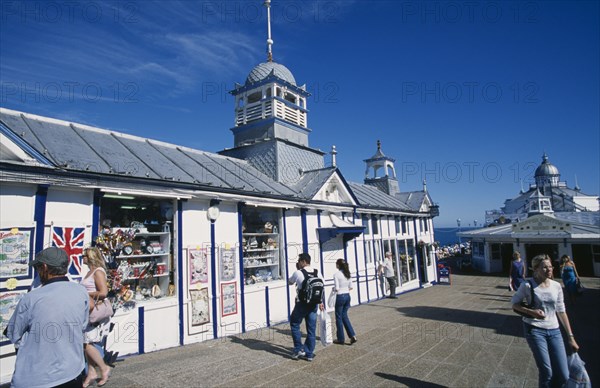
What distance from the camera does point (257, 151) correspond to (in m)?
12.8

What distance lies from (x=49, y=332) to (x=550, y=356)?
5.38 metres

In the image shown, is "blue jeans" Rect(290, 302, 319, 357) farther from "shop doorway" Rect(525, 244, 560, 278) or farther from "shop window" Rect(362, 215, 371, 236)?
"shop doorway" Rect(525, 244, 560, 278)

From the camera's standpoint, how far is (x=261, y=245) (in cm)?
999

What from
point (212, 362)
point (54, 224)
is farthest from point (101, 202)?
point (212, 362)

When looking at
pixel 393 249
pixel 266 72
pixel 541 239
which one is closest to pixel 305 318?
pixel 266 72

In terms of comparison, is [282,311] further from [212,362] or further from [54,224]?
[54,224]

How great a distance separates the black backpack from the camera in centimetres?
605

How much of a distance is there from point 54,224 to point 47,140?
2.15 m

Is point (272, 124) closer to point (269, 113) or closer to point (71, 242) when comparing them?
point (269, 113)

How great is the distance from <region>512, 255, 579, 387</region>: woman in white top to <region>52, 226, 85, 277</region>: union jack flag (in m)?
7.15

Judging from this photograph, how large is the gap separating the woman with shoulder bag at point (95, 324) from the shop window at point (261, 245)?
451 cm

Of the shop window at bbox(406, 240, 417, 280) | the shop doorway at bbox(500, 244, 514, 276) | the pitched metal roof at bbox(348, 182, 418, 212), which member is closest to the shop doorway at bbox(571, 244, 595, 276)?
the shop doorway at bbox(500, 244, 514, 276)


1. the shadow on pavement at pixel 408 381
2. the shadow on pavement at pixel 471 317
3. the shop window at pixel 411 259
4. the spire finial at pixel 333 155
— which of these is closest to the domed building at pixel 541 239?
the shop window at pixel 411 259

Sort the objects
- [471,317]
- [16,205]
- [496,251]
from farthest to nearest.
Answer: [496,251], [471,317], [16,205]
